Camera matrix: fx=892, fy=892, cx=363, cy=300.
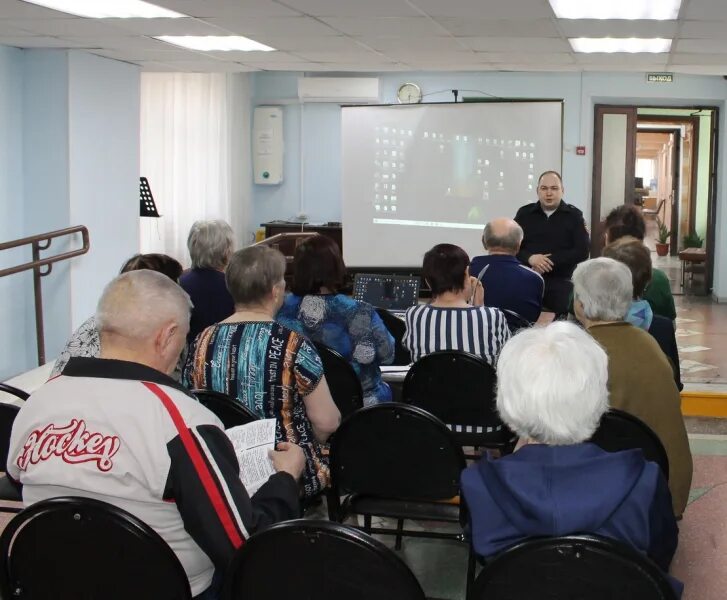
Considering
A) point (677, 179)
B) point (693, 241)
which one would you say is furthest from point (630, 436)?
point (677, 179)

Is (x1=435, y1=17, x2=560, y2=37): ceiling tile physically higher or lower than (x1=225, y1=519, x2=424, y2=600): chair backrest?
higher

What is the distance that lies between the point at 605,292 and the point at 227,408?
124 centimetres

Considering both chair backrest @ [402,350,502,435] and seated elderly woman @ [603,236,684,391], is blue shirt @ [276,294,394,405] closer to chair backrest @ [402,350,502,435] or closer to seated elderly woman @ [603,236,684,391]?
chair backrest @ [402,350,502,435]

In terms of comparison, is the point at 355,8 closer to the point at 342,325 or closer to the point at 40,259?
the point at 342,325

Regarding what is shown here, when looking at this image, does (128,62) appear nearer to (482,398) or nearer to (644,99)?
(482,398)

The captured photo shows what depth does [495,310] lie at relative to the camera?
11.4ft

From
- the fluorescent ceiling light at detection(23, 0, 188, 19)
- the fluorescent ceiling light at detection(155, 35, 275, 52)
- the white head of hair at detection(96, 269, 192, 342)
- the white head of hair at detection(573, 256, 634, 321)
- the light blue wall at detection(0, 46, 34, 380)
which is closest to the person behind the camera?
the white head of hair at detection(96, 269, 192, 342)

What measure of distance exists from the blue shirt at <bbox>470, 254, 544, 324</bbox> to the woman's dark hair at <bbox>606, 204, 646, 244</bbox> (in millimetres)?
493

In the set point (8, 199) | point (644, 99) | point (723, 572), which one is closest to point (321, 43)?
point (8, 199)

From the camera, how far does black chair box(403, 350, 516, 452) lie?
319 cm

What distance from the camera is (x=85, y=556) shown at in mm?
1735

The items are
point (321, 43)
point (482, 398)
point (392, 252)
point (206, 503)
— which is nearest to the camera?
point (206, 503)

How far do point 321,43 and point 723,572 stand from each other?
12.5 feet

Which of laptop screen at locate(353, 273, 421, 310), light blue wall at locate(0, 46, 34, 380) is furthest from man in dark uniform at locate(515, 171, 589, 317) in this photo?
light blue wall at locate(0, 46, 34, 380)
